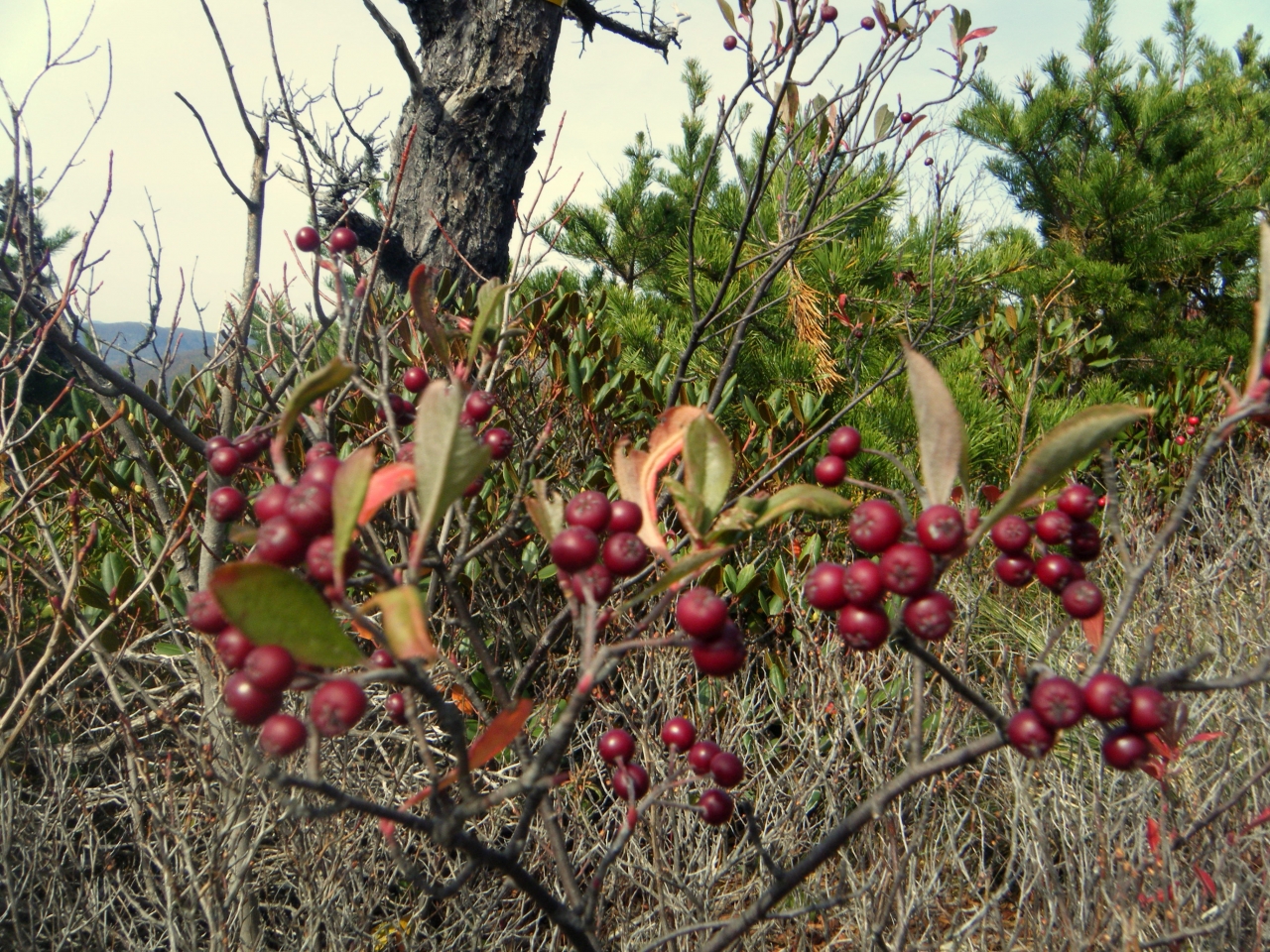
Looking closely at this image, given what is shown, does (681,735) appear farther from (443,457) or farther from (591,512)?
(443,457)

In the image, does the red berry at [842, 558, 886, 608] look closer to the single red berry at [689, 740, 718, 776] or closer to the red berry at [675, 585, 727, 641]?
the red berry at [675, 585, 727, 641]

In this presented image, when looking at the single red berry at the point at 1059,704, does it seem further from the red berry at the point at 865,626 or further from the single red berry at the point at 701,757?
the single red berry at the point at 701,757

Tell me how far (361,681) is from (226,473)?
559 millimetres

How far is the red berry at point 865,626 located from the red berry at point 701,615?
115 millimetres

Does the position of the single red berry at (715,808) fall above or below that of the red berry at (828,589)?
below

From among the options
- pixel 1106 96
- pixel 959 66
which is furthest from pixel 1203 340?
pixel 959 66

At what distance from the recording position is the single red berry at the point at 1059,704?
684 mm

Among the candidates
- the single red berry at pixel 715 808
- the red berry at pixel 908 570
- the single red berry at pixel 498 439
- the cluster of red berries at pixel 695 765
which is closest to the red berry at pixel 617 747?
the cluster of red berries at pixel 695 765

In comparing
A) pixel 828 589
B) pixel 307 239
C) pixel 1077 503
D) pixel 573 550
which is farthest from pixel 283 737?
pixel 307 239

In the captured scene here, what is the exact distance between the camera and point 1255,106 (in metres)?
9.66

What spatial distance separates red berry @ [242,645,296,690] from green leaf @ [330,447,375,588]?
69 millimetres

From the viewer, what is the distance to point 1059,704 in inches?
27.2

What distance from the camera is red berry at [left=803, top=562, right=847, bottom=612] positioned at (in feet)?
2.38

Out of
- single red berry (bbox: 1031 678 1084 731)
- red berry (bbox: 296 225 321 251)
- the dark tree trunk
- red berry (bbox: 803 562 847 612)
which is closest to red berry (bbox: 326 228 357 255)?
red berry (bbox: 296 225 321 251)
